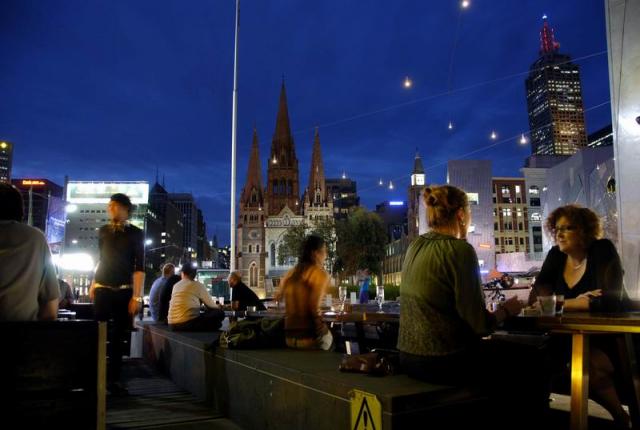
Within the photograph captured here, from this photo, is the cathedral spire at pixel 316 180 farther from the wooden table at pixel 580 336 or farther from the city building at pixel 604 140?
the wooden table at pixel 580 336

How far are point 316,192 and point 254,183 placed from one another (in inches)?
533

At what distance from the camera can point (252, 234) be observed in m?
108

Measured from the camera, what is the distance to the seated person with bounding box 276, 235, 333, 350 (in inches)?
183

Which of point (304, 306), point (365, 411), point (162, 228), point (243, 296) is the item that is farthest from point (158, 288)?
point (162, 228)

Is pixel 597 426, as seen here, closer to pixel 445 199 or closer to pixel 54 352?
pixel 445 199

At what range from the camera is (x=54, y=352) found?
2.82 m

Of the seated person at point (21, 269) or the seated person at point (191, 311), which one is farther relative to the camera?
the seated person at point (191, 311)

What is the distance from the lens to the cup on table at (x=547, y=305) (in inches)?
143

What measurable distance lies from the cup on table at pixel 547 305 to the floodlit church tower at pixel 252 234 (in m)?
103

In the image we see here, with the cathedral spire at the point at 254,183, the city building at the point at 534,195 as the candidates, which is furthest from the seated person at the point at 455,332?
the cathedral spire at the point at 254,183

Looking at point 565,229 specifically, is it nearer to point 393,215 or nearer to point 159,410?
point 159,410

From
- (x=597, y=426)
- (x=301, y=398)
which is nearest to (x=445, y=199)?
(x=301, y=398)

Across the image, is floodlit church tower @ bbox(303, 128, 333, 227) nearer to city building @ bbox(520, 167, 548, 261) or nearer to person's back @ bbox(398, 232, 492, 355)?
city building @ bbox(520, 167, 548, 261)

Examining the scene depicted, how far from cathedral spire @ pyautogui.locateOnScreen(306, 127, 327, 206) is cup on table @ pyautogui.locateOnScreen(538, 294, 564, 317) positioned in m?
104
